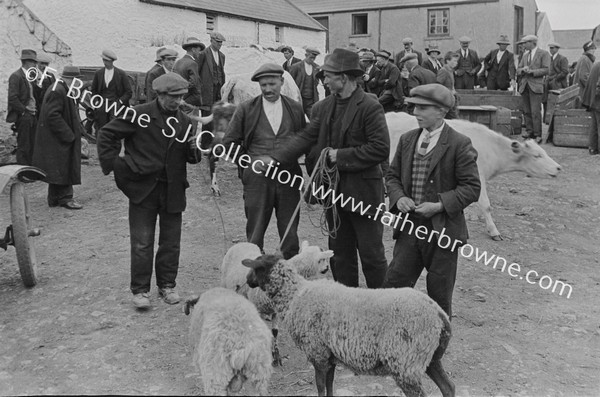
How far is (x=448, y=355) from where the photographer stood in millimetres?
5215

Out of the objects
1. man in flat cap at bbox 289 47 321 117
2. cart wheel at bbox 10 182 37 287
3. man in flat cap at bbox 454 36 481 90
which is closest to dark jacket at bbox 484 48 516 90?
man in flat cap at bbox 454 36 481 90

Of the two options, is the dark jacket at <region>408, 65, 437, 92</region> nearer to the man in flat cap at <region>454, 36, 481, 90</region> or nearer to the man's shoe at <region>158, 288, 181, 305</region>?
the man in flat cap at <region>454, 36, 481, 90</region>

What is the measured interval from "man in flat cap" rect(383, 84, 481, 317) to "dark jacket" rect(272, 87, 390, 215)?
14.7 inches

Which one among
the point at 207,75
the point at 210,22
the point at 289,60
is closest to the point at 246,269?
the point at 207,75

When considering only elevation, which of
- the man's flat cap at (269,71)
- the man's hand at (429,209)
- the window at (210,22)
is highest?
the window at (210,22)

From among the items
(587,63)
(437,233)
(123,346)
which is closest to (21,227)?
(123,346)

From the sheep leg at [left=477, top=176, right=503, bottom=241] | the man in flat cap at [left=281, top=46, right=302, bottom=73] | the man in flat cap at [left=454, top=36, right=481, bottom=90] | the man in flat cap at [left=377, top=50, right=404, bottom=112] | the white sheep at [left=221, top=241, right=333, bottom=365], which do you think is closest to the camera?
the white sheep at [left=221, top=241, right=333, bottom=365]

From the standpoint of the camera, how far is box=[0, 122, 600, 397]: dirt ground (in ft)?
15.7

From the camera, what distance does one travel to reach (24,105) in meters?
10.2

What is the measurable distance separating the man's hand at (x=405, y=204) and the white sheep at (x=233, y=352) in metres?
1.44

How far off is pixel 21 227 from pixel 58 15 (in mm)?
13927

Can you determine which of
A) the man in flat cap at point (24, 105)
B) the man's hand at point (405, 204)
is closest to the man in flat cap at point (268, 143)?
the man's hand at point (405, 204)

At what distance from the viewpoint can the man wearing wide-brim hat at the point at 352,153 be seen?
5273 millimetres

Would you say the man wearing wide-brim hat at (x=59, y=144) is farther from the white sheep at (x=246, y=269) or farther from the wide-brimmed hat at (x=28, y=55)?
the white sheep at (x=246, y=269)
